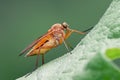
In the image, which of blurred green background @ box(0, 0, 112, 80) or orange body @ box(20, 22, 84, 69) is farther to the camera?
blurred green background @ box(0, 0, 112, 80)

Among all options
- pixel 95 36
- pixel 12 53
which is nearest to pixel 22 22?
pixel 12 53

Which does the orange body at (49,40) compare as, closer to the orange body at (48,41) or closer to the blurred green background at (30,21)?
the orange body at (48,41)

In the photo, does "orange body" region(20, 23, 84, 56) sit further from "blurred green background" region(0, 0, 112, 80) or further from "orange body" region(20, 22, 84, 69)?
"blurred green background" region(0, 0, 112, 80)

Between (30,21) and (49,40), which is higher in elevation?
(30,21)

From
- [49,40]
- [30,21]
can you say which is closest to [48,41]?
[49,40]

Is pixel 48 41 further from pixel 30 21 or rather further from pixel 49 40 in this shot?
pixel 30 21

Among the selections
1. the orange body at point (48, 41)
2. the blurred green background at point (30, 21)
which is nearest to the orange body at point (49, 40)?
the orange body at point (48, 41)

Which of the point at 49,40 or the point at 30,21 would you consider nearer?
the point at 49,40

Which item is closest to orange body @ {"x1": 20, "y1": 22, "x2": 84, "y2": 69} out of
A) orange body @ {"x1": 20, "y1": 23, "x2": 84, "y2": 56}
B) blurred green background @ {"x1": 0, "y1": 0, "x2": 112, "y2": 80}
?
orange body @ {"x1": 20, "y1": 23, "x2": 84, "y2": 56}
